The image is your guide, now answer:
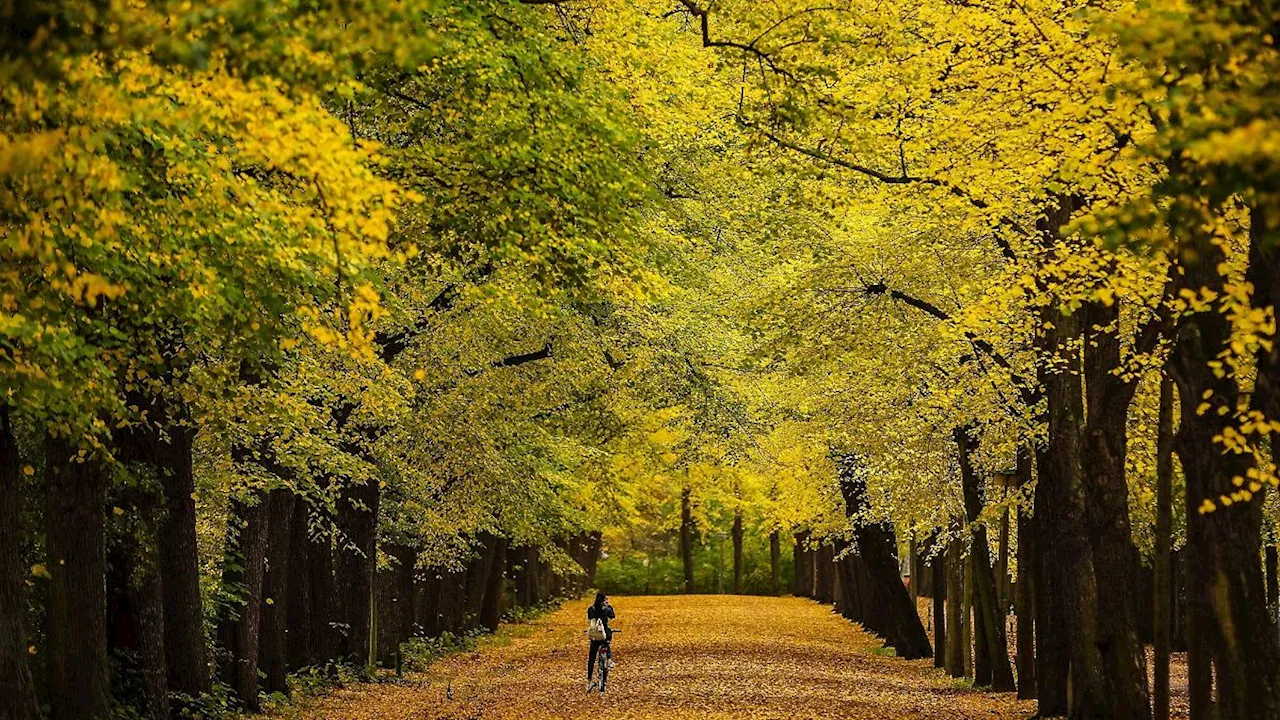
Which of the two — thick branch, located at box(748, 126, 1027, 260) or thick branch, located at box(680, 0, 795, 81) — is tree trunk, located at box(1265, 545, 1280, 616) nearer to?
thick branch, located at box(748, 126, 1027, 260)

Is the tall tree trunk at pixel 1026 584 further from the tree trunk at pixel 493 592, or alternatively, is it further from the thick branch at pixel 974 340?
the tree trunk at pixel 493 592

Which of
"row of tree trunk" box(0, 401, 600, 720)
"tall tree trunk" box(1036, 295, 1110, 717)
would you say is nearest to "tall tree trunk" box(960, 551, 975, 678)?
"tall tree trunk" box(1036, 295, 1110, 717)

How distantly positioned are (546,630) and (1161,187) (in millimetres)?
47953

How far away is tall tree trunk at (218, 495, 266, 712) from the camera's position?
70.8ft

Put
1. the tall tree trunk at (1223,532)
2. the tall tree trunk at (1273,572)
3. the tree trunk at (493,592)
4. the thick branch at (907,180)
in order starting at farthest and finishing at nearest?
the tree trunk at (493,592) < the tall tree trunk at (1273,572) < the thick branch at (907,180) < the tall tree trunk at (1223,532)

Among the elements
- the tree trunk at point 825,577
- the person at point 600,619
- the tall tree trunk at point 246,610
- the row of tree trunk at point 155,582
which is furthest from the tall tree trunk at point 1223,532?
the tree trunk at point 825,577

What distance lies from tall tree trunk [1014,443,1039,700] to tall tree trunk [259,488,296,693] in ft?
37.8

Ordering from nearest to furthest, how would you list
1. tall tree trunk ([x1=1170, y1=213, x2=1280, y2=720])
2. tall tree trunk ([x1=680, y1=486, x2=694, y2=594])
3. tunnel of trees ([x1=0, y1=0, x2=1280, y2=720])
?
tunnel of trees ([x1=0, y1=0, x2=1280, y2=720]) < tall tree trunk ([x1=1170, y1=213, x2=1280, y2=720]) < tall tree trunk ([x1=680, y1=486, x2=694, y2=594])

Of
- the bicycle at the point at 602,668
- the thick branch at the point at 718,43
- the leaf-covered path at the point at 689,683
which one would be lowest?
the leaf-covered path at the point at 689,683

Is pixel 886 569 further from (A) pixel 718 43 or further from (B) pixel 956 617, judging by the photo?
(A) pixel 718 43

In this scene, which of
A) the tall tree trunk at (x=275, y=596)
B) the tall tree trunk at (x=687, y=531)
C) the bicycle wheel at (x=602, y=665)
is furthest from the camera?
the tall tree trunk at (x=687, y=531)

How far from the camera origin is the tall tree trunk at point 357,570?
28.4 m

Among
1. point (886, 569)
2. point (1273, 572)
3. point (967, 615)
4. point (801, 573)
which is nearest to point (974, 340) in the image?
point (967, 615)

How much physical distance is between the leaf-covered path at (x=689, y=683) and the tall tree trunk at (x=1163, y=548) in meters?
6.15
